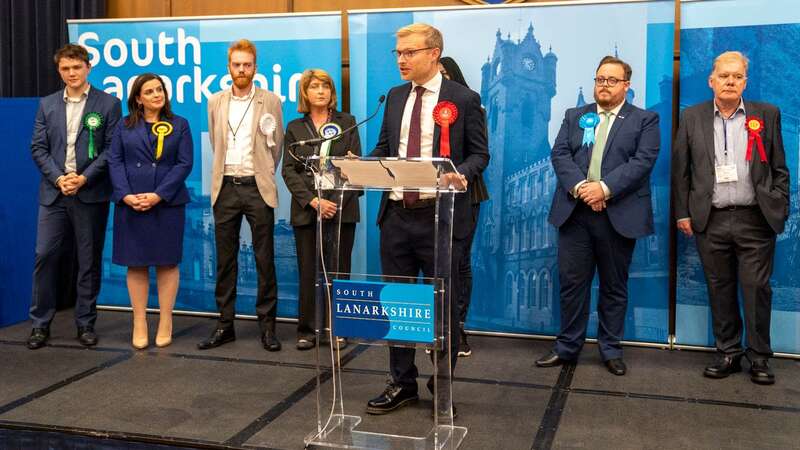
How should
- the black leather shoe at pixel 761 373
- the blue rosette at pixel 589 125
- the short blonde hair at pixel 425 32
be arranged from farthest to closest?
the blue rosette at pixel 589 125, the black leather shoe at pixel 761 373, the short blonde hair at pixel 425 32

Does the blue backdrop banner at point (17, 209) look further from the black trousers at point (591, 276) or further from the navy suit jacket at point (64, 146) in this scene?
the black trousers at point (591, 276)

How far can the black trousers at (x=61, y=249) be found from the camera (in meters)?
5.02

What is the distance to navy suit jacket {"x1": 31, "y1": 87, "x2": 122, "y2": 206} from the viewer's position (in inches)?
195

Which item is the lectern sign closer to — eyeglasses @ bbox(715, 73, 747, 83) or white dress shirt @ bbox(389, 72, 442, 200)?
white dress shirt @ bbox(389, 72, 442, 200)

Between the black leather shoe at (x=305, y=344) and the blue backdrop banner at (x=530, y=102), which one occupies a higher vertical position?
the blue backdrop banner at (x=530, y=102)

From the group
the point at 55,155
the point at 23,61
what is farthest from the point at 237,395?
the point at 23,61

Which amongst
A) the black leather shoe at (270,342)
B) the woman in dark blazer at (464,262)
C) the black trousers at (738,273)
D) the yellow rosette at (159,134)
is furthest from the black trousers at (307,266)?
the black trousers at (738,273)

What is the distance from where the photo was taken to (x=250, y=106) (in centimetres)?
493

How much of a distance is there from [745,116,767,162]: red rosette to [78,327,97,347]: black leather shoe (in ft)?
12.0

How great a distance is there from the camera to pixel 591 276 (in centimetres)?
457

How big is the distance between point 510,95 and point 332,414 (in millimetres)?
2363

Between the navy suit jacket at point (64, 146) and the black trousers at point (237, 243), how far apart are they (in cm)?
69

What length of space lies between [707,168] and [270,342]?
2.50 m

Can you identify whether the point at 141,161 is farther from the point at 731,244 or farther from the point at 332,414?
the point at 731,244
